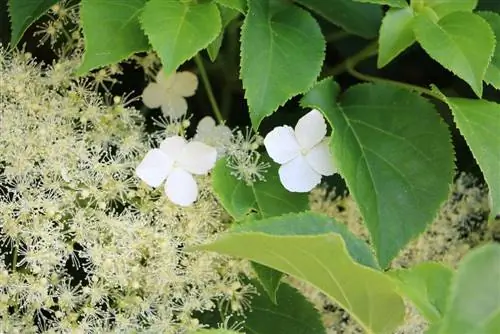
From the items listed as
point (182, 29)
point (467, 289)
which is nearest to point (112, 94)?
point (182, 29)

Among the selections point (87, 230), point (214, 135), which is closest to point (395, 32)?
point (214, 135)

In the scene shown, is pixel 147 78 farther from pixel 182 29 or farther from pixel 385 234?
pixel 385 234

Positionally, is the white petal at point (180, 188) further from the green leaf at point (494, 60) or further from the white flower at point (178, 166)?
the green leaf at point (494, 60)

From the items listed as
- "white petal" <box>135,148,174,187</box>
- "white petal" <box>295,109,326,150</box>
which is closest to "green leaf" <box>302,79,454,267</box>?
"white petal" <box>295,109,326,150</box>

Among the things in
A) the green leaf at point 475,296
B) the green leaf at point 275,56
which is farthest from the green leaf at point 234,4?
the green leaf at point 475,296

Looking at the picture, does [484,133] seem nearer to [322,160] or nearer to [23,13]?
[322,160]

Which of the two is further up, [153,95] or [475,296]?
[475,296]
